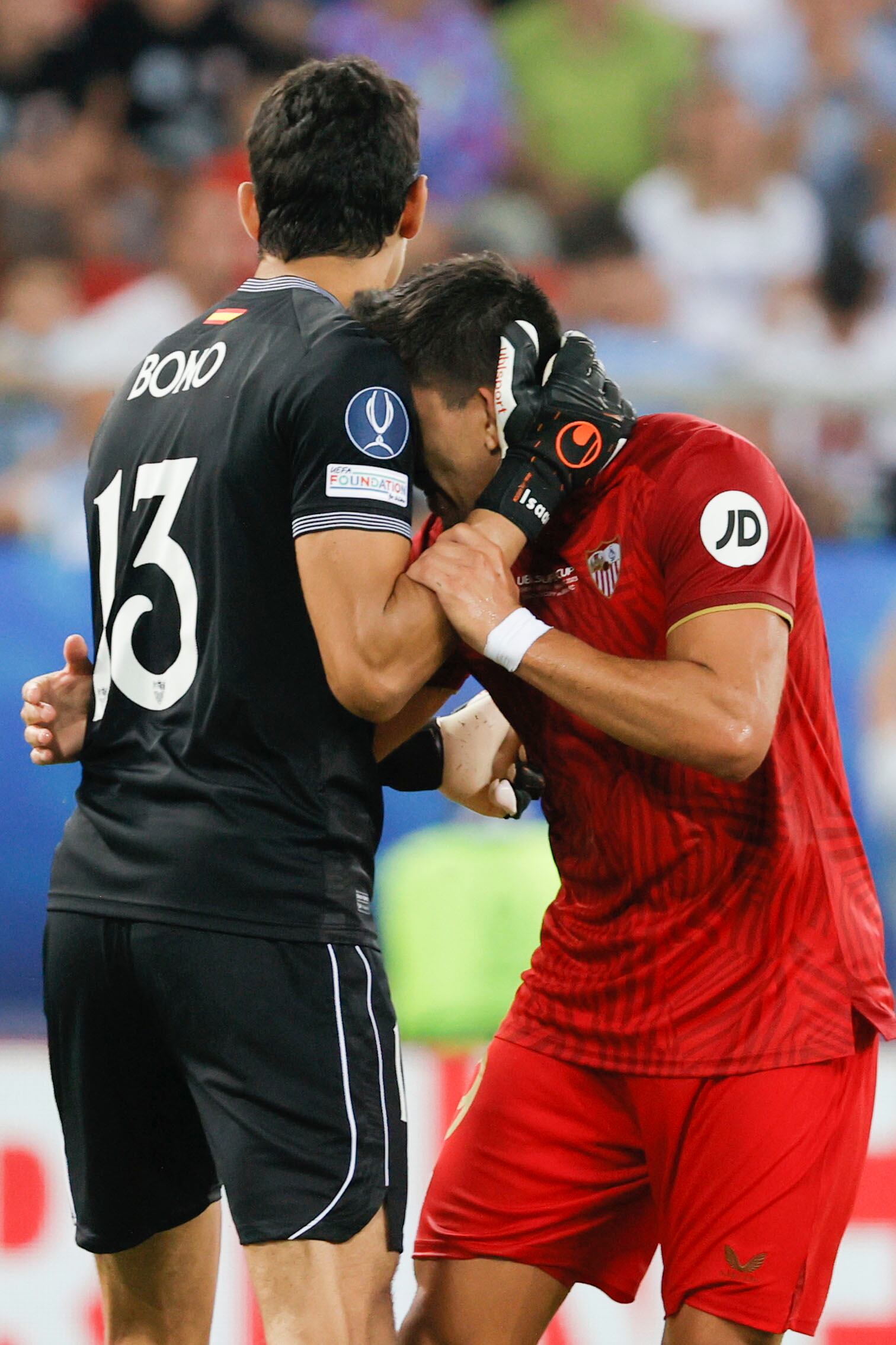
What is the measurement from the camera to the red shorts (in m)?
2.58

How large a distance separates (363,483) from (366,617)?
198 millimetres

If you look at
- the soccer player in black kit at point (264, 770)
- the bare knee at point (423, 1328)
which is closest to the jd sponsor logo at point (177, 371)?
the soccer player in black kit at point (264, 770)

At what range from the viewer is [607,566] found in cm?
266

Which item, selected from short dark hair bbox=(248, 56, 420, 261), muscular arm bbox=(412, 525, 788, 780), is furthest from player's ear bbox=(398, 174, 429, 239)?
muscular arm bbox=(412, 525, 788, 780)

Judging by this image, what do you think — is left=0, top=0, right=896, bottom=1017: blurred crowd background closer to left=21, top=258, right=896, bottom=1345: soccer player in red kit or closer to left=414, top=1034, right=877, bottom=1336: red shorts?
left=21, top=258, right=896, bottom=1345: soccer player in red kit

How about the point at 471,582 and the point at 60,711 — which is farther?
the point at 60,711

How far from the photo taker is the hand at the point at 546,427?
101 inches

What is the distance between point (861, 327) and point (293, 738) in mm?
6457

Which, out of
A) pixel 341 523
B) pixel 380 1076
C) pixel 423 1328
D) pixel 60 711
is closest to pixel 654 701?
pixel 341 523

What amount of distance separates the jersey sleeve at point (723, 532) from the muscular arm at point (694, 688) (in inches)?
1.3

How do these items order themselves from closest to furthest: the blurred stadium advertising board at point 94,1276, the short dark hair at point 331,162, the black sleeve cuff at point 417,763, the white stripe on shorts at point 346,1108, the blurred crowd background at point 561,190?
1. the white stripe on shorts at point 346,1108
2. the short dark hair at point 331,162
3. the black sleeve cuff at point 417,763
4. the blurred stadium advertising board at point 94,1276
5. the blurred crowd background at point 561,190

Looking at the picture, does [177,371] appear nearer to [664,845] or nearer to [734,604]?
[734,604]

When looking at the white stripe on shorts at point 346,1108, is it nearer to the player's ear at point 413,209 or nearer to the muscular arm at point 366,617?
the muscular arm at point 366,617

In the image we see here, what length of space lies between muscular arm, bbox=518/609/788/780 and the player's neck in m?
0.70
